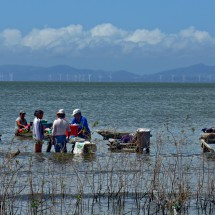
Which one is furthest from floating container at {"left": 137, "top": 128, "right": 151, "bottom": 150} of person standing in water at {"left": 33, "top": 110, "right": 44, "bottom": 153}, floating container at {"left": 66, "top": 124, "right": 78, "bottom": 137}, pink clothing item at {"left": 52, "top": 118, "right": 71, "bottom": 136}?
person standing in water at {"left": 33, "top": 110, "right": 44, "bottom": 153}

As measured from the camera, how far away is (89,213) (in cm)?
1587

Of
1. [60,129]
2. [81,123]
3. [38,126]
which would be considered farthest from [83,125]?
[38,126]

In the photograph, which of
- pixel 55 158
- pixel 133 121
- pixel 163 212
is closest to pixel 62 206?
pixel 163 212

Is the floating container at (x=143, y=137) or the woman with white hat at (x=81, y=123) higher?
the woman with white hat at (x=81, y=123)

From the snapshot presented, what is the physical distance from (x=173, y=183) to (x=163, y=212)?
103 centimetres

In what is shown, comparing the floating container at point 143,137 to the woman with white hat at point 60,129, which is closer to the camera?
the woman with white hat at point 60,129

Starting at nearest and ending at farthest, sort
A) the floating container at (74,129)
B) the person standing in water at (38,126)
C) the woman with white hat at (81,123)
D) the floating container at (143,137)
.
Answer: the person standing in water at (38,126) < the woman with white hat at (81,123) < the floating container at (74,129) < the floating container at (143,137)

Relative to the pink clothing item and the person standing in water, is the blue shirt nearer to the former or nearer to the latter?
the pink clothing item

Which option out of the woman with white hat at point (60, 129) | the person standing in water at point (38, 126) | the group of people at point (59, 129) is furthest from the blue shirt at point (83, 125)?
the person standing in water at point (38, 126)

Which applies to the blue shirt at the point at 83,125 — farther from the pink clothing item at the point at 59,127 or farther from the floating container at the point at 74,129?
the pink clothing item at the point at 59,127

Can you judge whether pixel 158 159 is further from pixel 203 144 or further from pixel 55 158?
pixel 203 144

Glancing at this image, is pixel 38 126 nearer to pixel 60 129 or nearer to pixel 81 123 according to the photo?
pixel 60 129

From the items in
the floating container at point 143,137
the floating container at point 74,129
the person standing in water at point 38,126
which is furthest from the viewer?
the floating container at point 143,137

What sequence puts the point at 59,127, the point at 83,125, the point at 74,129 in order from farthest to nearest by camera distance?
the point at 74,129 < the point at 83,125 < the point at 59,127
